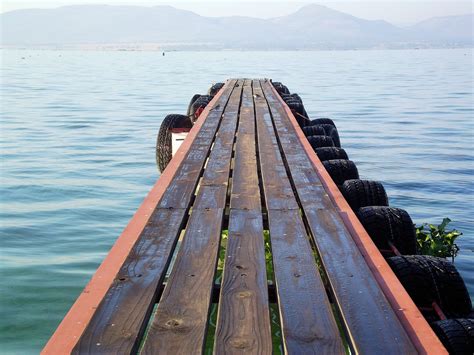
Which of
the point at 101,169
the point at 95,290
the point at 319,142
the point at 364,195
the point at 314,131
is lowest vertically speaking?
the point at 101,169

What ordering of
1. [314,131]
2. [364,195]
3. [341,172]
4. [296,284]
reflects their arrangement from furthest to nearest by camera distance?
[314,131] → [341,172] → [364,195] → [296,284]

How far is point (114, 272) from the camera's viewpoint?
14.5 feet

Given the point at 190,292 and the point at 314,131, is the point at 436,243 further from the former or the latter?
the point at 190,292

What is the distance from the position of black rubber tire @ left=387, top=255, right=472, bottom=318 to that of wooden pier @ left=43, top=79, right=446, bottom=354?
0.36 meters

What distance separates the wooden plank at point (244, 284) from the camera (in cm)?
357

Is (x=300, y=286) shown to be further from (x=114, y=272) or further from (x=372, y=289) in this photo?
(x=114, y=272)

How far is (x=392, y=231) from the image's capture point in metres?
6.32

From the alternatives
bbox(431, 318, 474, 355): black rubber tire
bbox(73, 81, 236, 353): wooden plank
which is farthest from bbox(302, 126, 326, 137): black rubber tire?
bbox(431, 318, 474, 355): black rubber tire

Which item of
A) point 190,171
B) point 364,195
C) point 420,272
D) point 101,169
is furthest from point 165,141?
point 420,272

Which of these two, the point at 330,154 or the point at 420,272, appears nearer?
the point at 420,272

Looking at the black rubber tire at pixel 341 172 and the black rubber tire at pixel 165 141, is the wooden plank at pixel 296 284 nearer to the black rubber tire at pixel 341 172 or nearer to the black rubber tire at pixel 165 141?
the black rubber tire at pixel 341 172

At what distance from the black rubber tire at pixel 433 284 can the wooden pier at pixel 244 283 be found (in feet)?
1.18

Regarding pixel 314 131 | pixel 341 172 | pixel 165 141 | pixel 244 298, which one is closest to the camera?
pixel 244 298

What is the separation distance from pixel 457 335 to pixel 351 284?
670 mm
